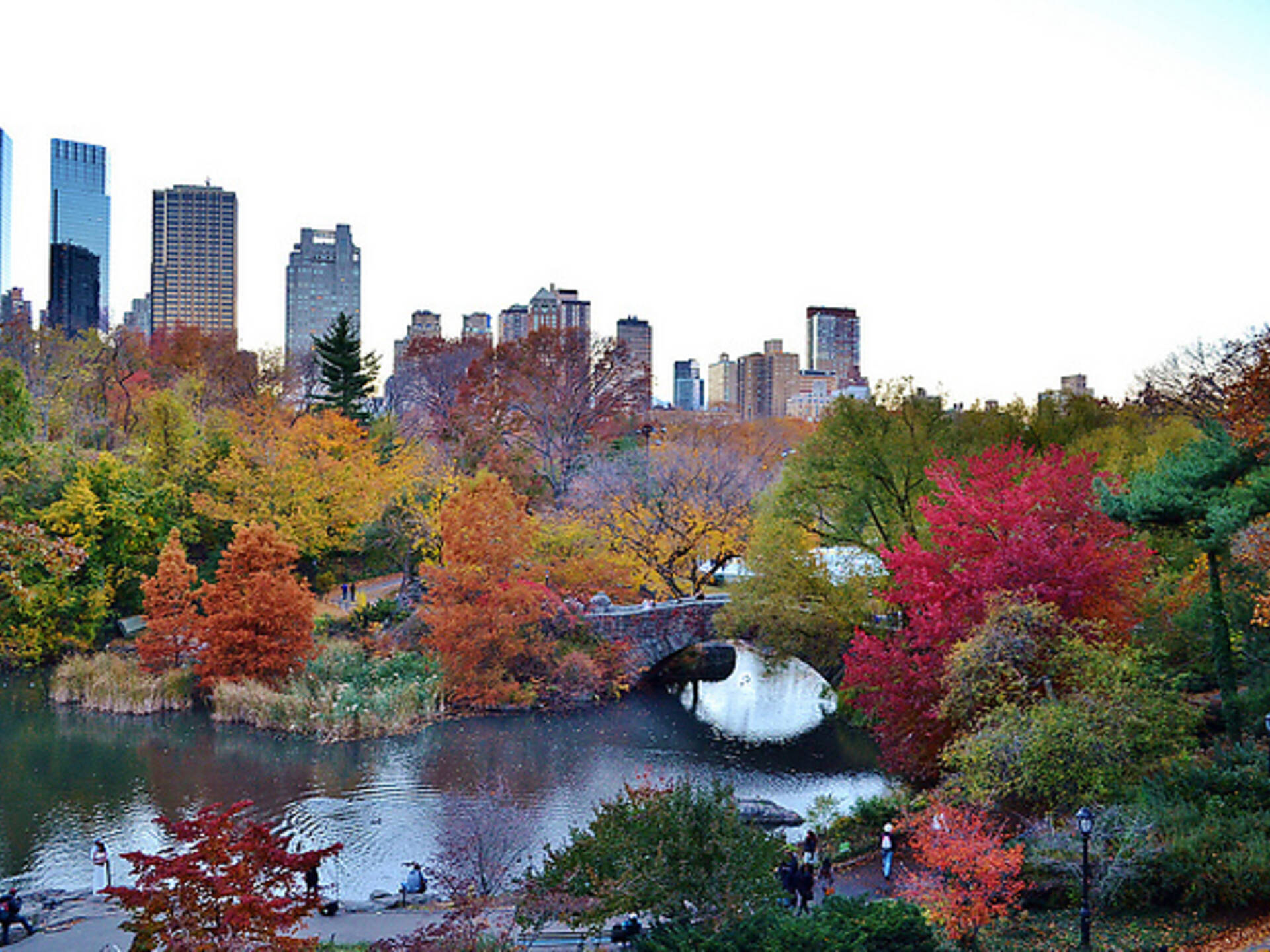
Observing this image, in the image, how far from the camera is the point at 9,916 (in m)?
14.2

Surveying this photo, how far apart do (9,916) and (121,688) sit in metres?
15.4

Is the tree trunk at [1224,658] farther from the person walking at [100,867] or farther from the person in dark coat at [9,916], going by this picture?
the person in dark coat at [9,916]

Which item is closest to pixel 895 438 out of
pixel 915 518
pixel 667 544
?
pixel 915 518

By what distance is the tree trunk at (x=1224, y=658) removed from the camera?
61.5 feet

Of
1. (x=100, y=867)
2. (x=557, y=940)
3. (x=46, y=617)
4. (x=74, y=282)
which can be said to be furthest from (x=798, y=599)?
(x=74, y=282)

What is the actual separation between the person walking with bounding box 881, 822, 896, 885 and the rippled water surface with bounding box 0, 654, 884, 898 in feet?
14.1

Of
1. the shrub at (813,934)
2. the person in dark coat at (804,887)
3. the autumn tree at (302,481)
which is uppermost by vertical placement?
the autumn tree at (302,481)

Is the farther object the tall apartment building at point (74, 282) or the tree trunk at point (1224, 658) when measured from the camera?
the tall apartment building at point (74, 282)

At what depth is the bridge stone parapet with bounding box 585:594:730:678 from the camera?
3203cm

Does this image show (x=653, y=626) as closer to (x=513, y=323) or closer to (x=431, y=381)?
(x=431, y=381)

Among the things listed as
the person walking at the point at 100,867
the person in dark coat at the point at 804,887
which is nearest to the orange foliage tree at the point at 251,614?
the person walking at the point at 100,867

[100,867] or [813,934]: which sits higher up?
[813,934]

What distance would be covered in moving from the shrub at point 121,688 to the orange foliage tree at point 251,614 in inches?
37.0

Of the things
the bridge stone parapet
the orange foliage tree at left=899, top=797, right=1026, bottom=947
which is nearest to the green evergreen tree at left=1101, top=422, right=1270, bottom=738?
the orange foliage tree at left=899, top=797, right=1026, bottom=947
